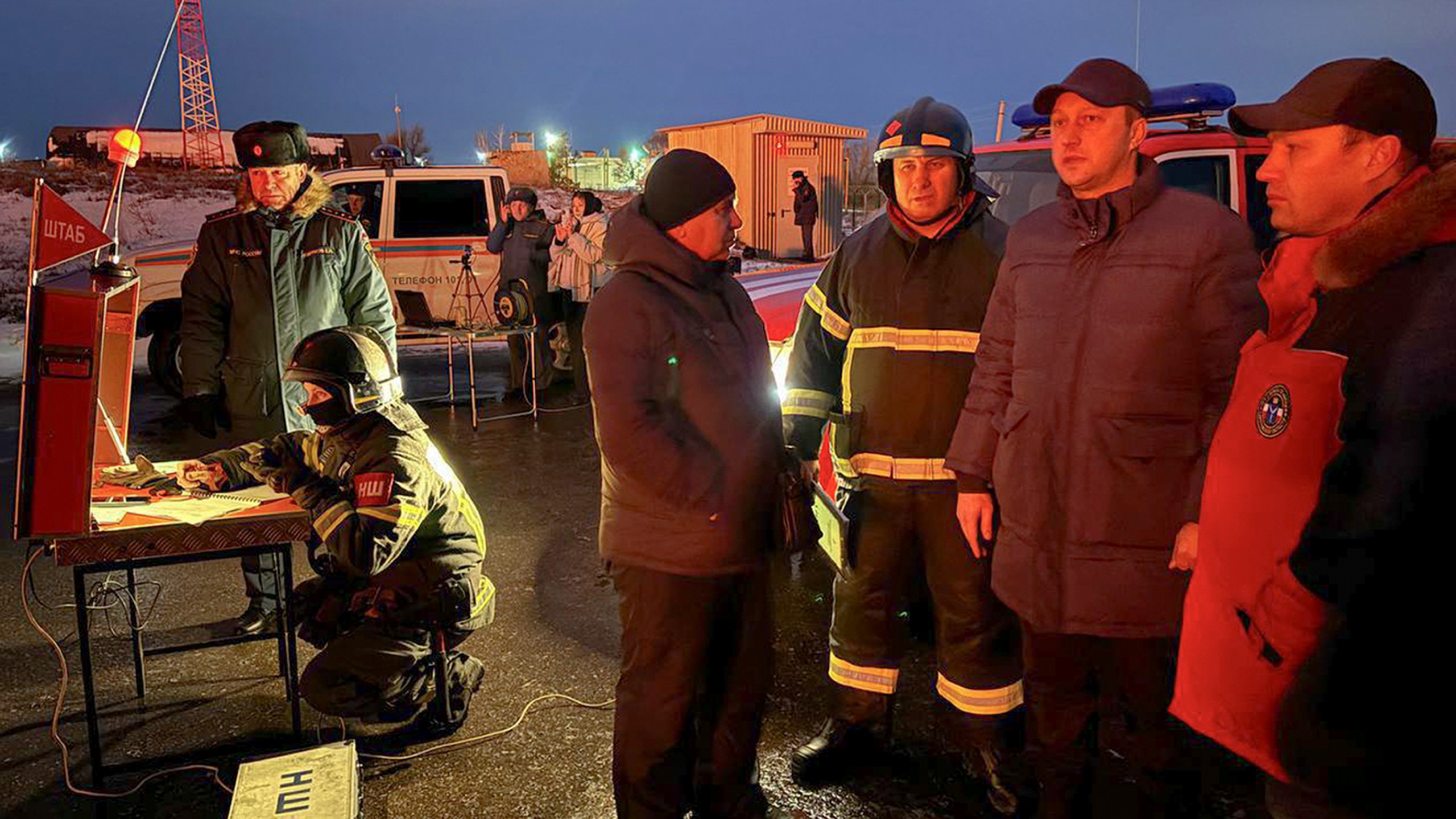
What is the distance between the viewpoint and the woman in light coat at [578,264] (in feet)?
29.6

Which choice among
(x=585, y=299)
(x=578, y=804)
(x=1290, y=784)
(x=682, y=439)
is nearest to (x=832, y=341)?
(x=682, y=439)

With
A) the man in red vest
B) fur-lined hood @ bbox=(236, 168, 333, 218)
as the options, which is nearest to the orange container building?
fur-lined hood @ bbox=(236, 168, 333, 218)

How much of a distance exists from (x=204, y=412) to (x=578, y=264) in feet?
17.6

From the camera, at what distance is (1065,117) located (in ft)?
8.36

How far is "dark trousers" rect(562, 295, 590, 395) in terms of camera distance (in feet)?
30.9

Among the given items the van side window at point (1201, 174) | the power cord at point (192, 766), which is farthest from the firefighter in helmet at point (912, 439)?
the van side window at point (1201, 174)

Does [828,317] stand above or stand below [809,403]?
above

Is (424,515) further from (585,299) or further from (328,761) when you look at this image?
(585,299)

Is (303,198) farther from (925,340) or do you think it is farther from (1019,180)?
(1019,180)

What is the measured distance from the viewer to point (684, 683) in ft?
8.59

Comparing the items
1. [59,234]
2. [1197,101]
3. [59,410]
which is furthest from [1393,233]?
[1197,101]

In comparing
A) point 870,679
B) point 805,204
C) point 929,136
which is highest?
point 805,204

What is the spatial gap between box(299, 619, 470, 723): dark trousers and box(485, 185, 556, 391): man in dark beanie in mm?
5757

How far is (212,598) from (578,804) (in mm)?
2639
